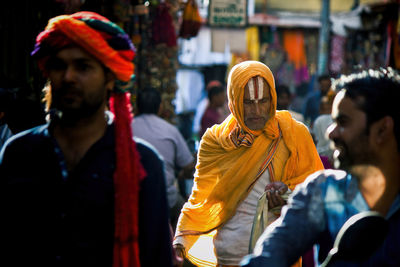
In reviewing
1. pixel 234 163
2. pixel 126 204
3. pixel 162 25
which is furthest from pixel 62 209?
pixel 162 25

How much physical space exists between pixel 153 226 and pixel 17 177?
0.62 meters

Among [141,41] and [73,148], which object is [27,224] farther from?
[141,41]

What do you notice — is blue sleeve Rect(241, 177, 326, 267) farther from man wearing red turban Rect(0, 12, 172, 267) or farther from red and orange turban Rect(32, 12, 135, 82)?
red and orange turban Rect(32, 12, 135, 82)

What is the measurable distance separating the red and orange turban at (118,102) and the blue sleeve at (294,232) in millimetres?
A: 548

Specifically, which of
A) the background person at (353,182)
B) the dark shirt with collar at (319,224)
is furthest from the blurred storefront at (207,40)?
the dark shirt with collar at (319,224)

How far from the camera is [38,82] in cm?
719

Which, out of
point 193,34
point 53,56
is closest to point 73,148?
point 53,56

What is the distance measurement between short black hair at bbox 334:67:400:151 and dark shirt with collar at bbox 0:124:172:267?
3.13ft

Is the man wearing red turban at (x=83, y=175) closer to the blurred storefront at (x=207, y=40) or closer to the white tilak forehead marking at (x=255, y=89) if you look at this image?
the blurred storefront at (x=207, y=40)

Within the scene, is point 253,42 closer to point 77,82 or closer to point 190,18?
point 190,18

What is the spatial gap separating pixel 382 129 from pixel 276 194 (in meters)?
1.70

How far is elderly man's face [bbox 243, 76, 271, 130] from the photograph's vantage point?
447cm

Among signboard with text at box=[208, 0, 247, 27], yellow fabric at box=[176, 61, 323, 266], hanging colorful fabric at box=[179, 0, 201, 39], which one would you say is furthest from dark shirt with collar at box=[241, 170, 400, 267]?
signboard with text at box=[208, 0, 247, 27]

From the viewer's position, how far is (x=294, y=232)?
2.44 meters
